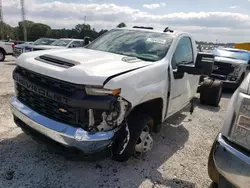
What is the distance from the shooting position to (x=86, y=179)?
2885mm

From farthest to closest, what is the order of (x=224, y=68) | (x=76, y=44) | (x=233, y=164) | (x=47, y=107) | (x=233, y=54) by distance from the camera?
(x=76, y=44), (x=233, y=54), (x=224, y=68), (x=47, y=107), (x=233, y=164)

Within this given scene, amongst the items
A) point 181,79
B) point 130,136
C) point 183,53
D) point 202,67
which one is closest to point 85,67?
point 130,136

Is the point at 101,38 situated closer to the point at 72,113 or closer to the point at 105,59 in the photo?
the point at 105,59

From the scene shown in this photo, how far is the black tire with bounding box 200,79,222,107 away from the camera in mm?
6495

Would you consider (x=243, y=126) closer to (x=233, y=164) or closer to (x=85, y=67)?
(x=233, y=164)

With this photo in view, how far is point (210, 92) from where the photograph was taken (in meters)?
6.53

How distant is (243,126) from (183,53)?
8.85 ft

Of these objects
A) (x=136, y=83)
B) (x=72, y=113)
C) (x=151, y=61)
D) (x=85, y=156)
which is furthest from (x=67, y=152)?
(x=151, y=61)

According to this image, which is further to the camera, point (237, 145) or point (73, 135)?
point (73, 135)

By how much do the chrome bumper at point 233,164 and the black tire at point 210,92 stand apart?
4909 mm

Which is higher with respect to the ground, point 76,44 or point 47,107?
point 47,107

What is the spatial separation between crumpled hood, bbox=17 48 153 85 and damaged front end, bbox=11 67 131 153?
0.07 metres

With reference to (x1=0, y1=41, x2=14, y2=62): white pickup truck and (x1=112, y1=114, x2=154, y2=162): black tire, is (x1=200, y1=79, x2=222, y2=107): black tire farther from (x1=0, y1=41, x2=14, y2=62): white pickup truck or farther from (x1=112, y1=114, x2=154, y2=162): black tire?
(x1=0, y1=41, x2=14, y2=62): white pickup truck

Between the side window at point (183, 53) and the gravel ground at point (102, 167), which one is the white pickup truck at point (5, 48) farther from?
the side window at point (183, 53)
